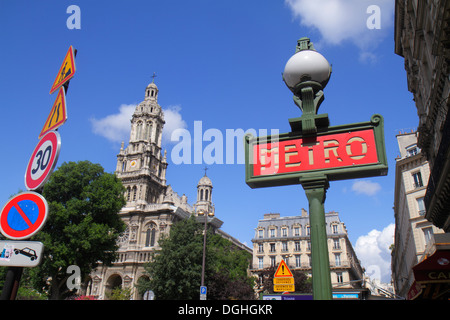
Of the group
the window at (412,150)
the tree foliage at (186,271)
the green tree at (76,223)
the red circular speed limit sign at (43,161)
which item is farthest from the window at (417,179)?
the red circular speed limit sign at (43,161)

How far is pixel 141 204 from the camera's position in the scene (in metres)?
58.2

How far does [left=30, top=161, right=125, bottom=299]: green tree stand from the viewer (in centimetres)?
2792

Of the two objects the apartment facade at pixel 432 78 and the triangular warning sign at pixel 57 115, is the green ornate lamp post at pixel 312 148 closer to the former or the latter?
the triangular warning sign at pixel 57 115

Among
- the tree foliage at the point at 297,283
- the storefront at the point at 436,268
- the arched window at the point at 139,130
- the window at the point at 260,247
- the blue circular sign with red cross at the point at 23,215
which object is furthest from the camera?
the arched window at the point at 139,130

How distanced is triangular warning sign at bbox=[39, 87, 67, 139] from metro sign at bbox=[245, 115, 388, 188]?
109 inches

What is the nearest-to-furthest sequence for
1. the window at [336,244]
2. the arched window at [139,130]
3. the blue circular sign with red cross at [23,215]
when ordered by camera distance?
1. the blue circular sign with red cross at [23,215]
2. the window at [336,244]
3. the arched window at [139,130]

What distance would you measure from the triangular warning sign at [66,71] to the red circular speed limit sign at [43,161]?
3.56ft

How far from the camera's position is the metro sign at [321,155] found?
383 cm

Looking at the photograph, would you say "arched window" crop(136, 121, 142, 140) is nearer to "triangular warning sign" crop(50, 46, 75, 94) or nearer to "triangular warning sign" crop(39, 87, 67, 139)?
"triangular warning sign" crop(50, 46, 75, 94)

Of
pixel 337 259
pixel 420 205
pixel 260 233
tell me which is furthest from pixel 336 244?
pixel 420 205

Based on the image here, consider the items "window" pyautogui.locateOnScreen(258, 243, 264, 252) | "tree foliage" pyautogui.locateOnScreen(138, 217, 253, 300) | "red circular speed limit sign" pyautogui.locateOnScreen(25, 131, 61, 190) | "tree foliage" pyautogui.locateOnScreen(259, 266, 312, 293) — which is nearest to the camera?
"red circular speed limit sign" pyautogui.locateOnScreen(25, 131, 61, 190)

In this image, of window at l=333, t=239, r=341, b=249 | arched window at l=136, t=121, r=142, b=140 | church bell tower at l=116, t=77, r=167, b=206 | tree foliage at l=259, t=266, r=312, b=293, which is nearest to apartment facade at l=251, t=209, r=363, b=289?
window at l=333, t=239, r=341, b=249

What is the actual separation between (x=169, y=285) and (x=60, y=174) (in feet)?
49.2
